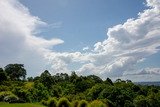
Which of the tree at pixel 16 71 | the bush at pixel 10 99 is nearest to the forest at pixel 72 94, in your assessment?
the bush at pixel 10 99

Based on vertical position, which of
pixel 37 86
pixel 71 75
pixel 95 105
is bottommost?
pixel 95 105

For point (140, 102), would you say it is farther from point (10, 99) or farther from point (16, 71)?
point (16, 71)

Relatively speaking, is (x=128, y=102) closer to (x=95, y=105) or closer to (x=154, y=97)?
(x=154, y=97)

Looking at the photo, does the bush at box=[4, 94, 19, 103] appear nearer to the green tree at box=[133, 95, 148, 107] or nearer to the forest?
the forest

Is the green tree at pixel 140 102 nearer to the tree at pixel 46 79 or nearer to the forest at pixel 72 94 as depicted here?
the forest at pixel 72 94

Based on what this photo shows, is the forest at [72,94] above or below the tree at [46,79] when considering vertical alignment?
below

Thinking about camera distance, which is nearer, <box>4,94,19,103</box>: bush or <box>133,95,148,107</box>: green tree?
<box>4,94,19,103</box>: bush

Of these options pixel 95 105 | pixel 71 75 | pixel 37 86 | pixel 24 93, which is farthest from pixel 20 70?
pixel 95 105

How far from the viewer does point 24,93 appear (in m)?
79.7

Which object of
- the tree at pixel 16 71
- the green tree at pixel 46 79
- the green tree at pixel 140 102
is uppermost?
the tree at pixel 16 71

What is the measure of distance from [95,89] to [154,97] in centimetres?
2063

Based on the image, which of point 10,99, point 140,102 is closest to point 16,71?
point 140,102

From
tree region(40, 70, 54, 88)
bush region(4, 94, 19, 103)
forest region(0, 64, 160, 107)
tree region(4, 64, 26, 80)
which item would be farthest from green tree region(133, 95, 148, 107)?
tree region(4, 64, 26, 80)

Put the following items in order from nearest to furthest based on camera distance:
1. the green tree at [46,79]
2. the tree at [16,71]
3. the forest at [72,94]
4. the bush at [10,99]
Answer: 1. the bush at [10,99]
2. the forest at [72,94]
3. the green tree at [46,79]
4. the tree at [16,71]
